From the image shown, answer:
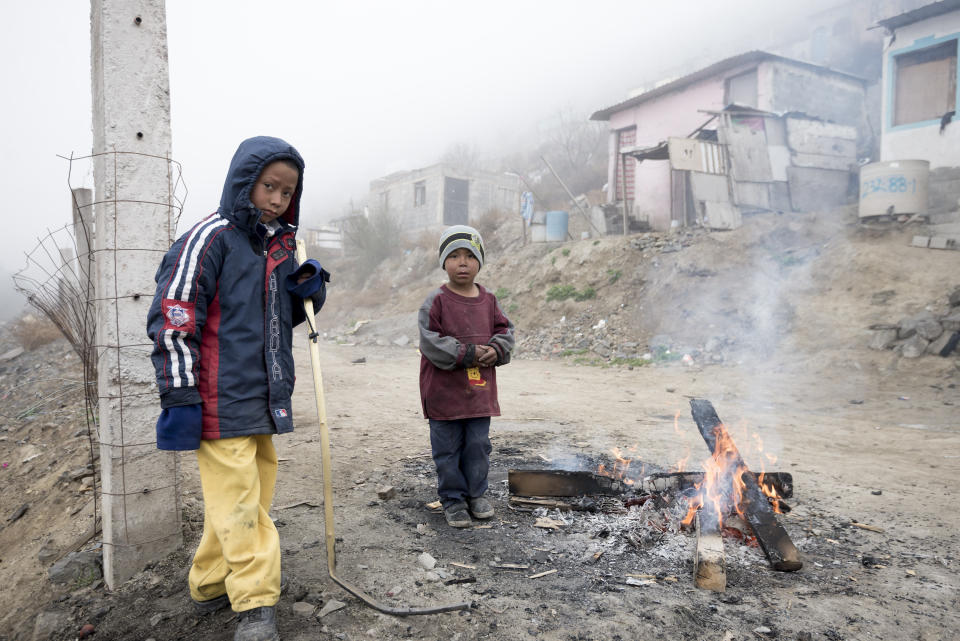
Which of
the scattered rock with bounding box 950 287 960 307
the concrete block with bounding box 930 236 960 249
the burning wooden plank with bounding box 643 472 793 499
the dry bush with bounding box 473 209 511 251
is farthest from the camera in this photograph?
the dry bush with bounding box 473 209 511 251

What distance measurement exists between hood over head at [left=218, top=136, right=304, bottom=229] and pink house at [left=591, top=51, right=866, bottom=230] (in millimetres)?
13889

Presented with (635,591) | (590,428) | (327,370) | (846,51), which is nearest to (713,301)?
(590,428)

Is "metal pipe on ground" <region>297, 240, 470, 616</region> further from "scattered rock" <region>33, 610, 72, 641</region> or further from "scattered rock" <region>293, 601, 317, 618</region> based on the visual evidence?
"scattered rock" <region>33, 610, 72, 641</region>

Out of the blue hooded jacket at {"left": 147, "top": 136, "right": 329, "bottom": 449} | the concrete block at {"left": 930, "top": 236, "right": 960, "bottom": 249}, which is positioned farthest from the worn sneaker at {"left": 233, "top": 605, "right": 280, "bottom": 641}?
the concrete block at {"left": 930, "top": 236, "right": 960, "bottom": 249}

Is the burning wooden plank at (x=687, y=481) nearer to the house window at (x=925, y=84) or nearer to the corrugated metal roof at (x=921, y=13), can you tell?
the house window at (x=925, y=84)

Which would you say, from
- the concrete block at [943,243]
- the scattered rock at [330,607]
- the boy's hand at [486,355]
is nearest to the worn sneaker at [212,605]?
the scattered rock at [330,607]

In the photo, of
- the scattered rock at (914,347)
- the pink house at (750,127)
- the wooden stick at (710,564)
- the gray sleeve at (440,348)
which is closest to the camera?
the wooden stick at (710,564)

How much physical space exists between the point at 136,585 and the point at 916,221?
45.8 ft

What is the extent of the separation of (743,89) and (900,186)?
760 centimetres

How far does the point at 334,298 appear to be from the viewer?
1025 inches

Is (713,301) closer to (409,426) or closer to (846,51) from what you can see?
(409,426)

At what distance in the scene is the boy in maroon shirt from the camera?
3.36 meters

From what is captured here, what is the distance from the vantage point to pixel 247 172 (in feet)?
7.37

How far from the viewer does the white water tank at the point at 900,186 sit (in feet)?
37.6
